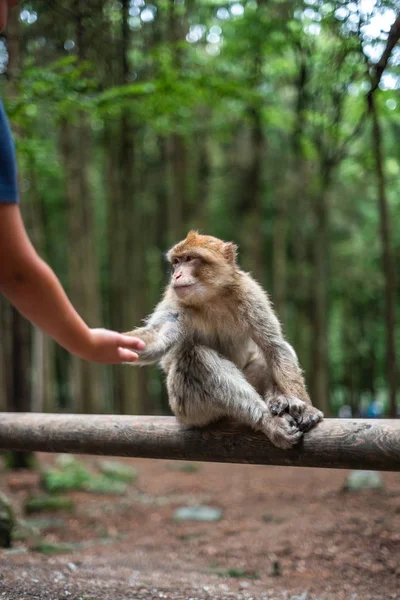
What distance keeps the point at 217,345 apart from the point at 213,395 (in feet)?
1.94

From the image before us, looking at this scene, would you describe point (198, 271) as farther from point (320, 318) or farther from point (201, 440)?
point (320, 318)

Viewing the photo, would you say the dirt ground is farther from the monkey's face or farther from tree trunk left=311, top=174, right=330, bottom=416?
tree trunk left=311, top=174, right=330, bottom=416

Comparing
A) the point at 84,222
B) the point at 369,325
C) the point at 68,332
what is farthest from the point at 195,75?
the point at 369,325

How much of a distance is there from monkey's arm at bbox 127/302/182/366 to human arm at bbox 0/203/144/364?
1.71 metres

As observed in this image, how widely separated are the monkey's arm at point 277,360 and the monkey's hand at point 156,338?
53 cm

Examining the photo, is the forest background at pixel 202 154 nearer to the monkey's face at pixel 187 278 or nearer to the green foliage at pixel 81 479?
the green foliage at pixel 81 479

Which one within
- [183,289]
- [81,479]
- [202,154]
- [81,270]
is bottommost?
[81,479]

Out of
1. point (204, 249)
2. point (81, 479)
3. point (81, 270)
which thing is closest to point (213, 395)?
point (204, 249)

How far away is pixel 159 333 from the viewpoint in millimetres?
4207

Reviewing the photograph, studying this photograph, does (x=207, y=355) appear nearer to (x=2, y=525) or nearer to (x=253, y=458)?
(x=253, y=458)

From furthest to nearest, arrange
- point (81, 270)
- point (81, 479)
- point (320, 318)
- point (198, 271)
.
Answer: point (81, 270)
point (320, 318)
point (81, 479)
point (198, 271)

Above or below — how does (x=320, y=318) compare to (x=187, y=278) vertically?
above

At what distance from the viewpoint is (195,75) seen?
9.64 metres

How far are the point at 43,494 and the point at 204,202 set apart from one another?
853cm
